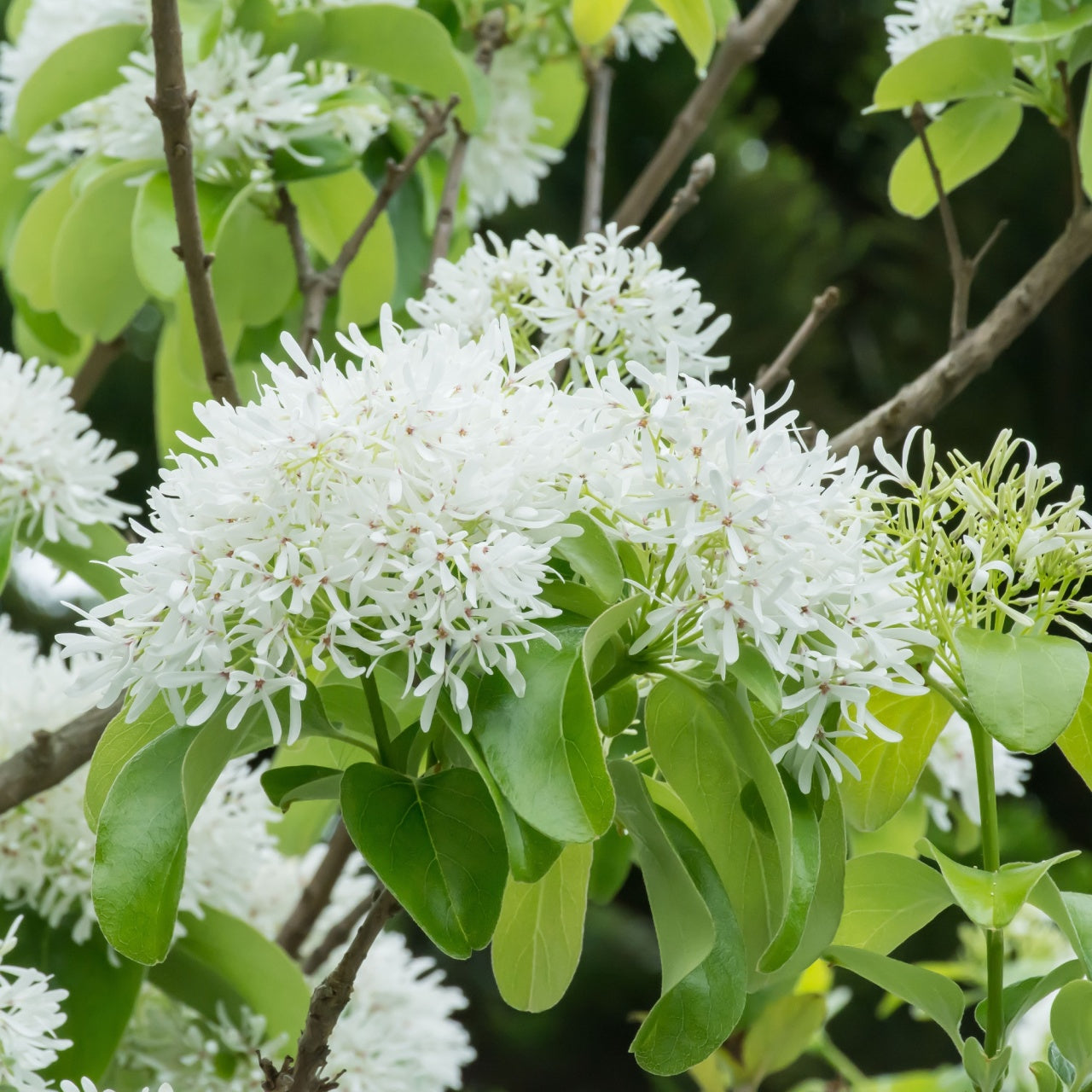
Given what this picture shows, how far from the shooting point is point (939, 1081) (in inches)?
36.3

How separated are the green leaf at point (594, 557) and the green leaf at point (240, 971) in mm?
375

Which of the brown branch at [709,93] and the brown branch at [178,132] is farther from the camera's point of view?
the brown branch at [709,93]

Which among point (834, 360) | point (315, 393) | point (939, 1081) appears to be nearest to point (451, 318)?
point (315, 393)

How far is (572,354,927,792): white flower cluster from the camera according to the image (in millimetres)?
342

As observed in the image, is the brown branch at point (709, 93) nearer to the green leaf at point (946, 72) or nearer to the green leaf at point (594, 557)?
the green leaf at point (946, 72)

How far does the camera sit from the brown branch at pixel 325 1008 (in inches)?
16.2

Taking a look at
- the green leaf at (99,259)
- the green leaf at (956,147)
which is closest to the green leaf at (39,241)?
the green leaf at (99,259)

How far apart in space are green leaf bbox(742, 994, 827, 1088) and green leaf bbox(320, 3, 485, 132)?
546 mm

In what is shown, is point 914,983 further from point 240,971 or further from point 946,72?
point 946,72

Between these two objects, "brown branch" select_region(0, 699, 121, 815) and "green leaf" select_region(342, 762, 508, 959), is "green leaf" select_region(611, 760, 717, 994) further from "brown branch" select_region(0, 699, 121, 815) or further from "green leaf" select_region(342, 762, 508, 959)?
"brown branch" select_region(0, 699, 121, 815)

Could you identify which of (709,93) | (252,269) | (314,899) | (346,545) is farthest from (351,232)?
(346,545)

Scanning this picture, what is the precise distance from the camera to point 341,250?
2.37 feet

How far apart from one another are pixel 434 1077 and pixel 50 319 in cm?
54


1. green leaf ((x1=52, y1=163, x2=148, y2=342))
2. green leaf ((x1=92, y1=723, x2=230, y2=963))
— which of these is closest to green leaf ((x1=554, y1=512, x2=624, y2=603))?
green leaf ((x1=92, y1=723, x2=230, y2=963))
